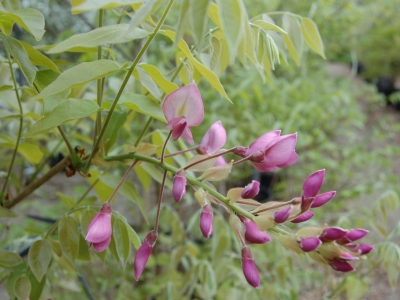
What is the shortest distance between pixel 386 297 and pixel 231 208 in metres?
1.80

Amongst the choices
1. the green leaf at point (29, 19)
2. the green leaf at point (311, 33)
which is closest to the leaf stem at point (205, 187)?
the green leaf at point (29, 19)

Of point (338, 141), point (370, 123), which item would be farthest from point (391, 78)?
point (338, 141)

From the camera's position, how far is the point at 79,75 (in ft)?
0.80

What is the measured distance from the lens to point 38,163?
0.47m

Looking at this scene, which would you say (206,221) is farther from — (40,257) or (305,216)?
(40,257)

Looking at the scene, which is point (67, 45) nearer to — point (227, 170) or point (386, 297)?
point (227, 170)

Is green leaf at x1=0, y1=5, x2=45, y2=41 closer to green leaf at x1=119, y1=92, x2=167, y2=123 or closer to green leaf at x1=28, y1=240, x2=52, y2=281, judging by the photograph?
green leaf at x1=119, y1=92, x2=167, y2=123

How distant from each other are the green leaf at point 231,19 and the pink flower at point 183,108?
61 millimetres

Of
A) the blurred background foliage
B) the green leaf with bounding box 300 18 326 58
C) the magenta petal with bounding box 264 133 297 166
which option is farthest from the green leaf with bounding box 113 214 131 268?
the green leaf with bounding box 300 18 326 58

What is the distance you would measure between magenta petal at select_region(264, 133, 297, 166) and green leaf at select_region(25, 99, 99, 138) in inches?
4.8

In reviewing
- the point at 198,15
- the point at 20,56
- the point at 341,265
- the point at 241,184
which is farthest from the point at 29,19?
the point at 241,184

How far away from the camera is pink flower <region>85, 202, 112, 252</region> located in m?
0.25

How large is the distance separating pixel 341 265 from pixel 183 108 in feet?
0.45

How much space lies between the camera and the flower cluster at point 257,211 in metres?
0.24
